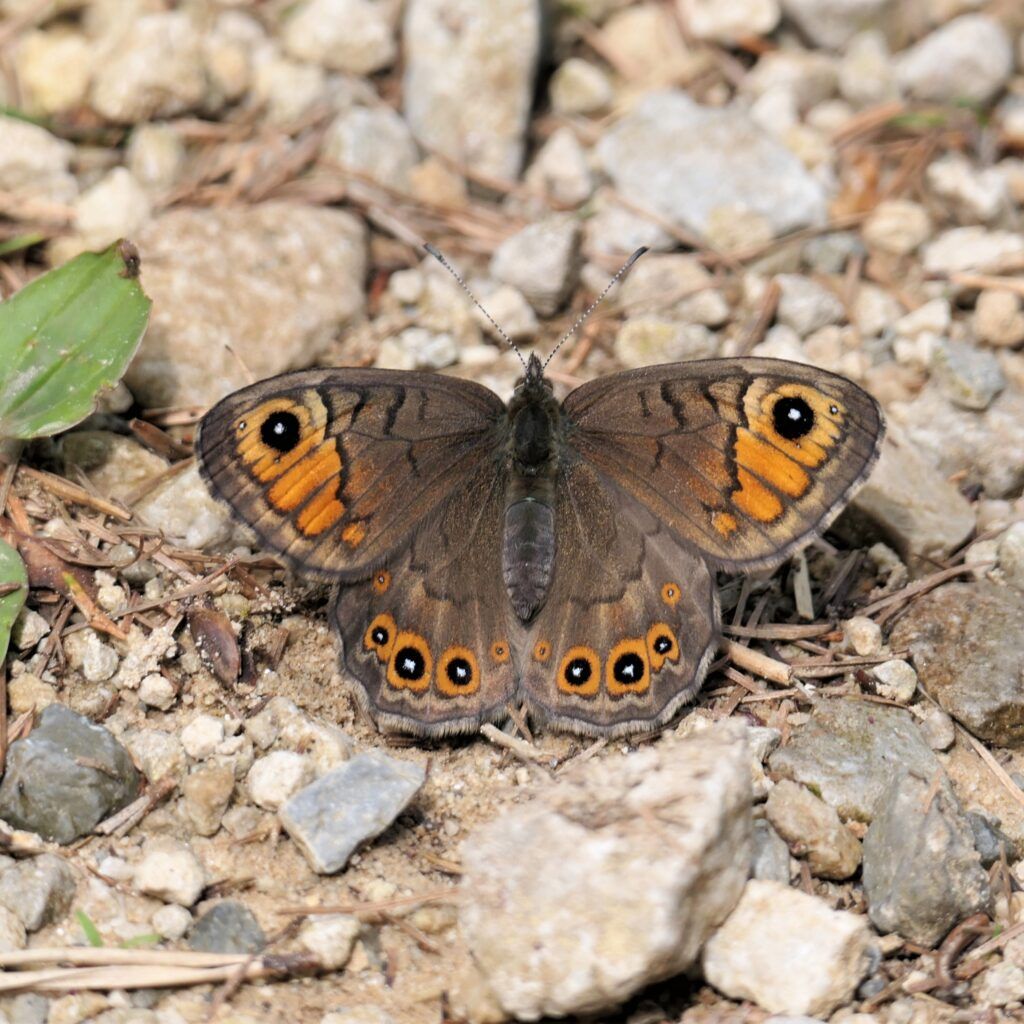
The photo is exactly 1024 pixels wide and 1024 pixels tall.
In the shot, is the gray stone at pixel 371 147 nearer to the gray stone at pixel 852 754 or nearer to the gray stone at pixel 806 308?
the gray stone at pixel 806 308

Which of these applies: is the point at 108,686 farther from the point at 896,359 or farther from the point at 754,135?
the point at 754,135

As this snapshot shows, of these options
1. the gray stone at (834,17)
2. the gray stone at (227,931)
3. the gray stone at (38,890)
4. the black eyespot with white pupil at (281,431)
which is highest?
the black eyespot with white pupil at (281,431)

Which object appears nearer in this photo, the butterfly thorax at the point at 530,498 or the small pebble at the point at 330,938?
the small pebble at the point at 330,938

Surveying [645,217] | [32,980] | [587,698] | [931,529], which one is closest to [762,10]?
[645,217]

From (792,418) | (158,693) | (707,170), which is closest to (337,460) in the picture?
(158,693)

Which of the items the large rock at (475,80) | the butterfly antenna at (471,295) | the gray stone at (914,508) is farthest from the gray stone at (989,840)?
the large rock at (475,80)

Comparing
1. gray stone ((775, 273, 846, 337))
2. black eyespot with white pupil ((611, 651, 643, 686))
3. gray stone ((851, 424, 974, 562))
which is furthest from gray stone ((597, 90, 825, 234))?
black eyespot with white pupil ((611, 651, 643, 686))
